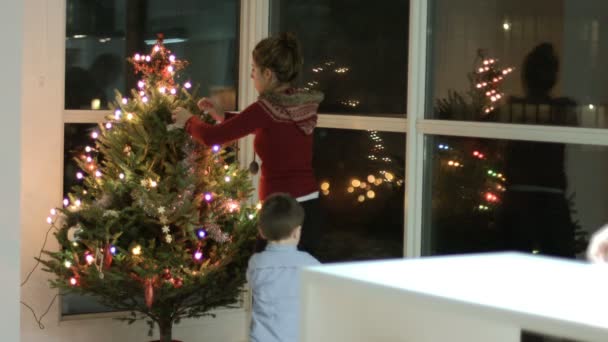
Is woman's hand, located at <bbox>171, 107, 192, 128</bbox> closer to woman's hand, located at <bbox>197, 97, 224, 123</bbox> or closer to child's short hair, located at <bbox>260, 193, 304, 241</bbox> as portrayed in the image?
woman's hand, located at <bbox>197, 97, 224, 123</bbox>

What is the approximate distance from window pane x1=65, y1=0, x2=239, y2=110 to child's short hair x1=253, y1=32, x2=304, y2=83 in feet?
3.52

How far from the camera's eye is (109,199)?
3969 millimetres

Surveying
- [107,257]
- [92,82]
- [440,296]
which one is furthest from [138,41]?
[440,296]

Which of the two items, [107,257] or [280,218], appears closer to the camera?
[280,218]

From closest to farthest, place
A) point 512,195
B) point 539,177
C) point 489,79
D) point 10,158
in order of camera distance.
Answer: point 10,158, point 539,177, point 512,195, point 489,79

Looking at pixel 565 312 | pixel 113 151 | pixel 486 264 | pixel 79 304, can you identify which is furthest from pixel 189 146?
pixel 565 312

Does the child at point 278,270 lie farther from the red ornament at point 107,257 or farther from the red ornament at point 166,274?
the red ornament at point 107,257

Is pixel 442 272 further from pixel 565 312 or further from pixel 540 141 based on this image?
pixel 540 141

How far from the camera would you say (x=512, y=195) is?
137 inches

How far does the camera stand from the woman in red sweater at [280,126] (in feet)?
12.3

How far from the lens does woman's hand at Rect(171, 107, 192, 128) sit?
395 centimetres

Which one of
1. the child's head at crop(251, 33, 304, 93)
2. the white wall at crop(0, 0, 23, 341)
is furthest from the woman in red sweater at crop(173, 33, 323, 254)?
the white wall at crop(0, 0, 23, 341)

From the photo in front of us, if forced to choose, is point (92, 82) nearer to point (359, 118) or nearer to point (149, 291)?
point (149, 291)

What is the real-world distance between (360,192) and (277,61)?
77cm
